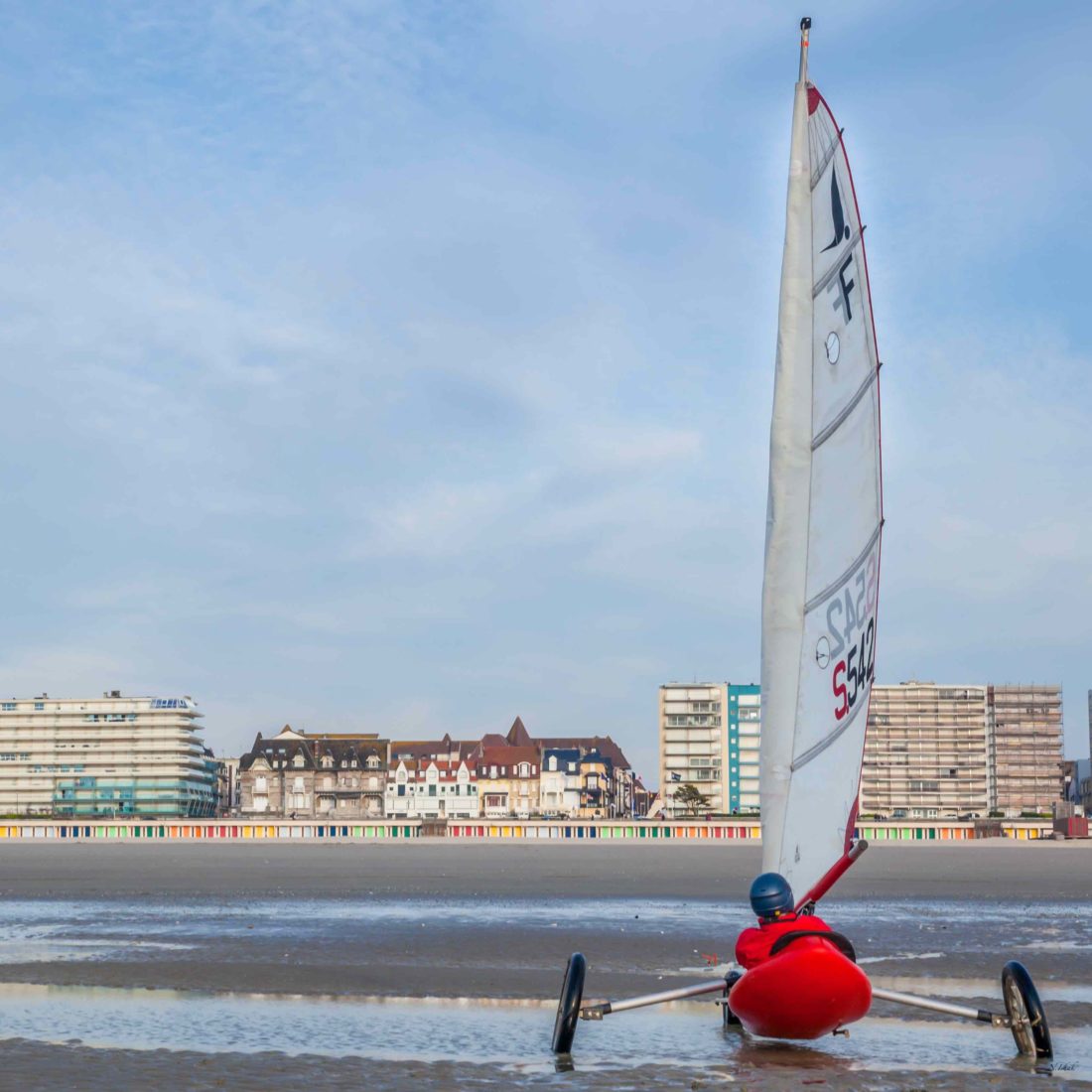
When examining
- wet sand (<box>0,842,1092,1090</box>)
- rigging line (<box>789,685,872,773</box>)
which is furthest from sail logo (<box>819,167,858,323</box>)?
wet sand (<box>0,842,1092,1090</box>)

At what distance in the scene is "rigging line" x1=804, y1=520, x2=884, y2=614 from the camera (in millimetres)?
12734

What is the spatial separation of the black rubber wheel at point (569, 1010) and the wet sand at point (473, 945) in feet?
0.71

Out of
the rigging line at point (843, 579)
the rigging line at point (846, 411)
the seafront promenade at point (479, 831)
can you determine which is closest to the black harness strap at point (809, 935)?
the rigging line at point (843, 579)

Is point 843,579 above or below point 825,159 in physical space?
below

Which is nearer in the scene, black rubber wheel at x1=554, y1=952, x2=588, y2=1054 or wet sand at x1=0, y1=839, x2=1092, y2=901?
black rubber wheel at x1=554, y1=952, x2=588, y2=1054

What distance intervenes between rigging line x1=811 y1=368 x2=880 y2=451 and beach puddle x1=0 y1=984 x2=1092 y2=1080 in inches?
203

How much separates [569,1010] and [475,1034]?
144 centimetres

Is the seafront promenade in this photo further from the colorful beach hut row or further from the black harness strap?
the black harness strap

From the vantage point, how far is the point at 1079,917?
2897 cm

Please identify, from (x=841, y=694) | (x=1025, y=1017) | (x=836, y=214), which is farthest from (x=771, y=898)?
(x=836, y=214)

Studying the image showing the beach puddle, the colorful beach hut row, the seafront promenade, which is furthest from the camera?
the colorful beach hut row

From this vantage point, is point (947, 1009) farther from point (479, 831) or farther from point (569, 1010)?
point (479, 831)

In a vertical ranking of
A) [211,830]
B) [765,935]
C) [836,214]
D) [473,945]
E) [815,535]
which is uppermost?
[836,214]

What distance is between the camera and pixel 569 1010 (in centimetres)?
1242
